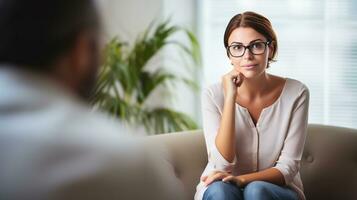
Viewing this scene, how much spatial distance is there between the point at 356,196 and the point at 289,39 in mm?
1244

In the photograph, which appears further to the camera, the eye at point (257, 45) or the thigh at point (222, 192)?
the eye at point (257, 45)

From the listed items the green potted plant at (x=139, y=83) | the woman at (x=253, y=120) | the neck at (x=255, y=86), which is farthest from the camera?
the green potted plant at (x=139, y=83)

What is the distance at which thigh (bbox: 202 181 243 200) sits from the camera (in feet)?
5.30

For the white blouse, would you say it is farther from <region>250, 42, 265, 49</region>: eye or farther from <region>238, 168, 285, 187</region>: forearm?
<region>250, 42, 265, 49</region>: eye

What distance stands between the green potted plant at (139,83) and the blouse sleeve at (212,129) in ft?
2.22

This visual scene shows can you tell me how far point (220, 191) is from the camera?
1.62m

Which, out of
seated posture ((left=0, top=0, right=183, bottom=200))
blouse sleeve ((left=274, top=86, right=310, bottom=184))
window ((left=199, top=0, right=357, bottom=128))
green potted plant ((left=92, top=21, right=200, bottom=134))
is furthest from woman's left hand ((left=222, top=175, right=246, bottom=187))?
window ((left=199, top=0, right=357, bottom=128))

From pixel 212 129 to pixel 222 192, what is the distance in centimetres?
26

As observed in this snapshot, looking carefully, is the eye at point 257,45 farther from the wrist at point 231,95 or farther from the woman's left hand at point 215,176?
the woman's left hand at point 215,176

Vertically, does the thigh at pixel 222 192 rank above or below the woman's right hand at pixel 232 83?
below

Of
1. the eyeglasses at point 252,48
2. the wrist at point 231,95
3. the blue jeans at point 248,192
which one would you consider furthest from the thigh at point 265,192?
the eyeglasses at point 252,48

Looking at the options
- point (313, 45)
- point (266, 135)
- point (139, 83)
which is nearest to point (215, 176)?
point (266, 135)

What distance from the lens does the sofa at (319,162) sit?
6.80 feet

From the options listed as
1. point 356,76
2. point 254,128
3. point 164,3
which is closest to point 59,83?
point 254,128
